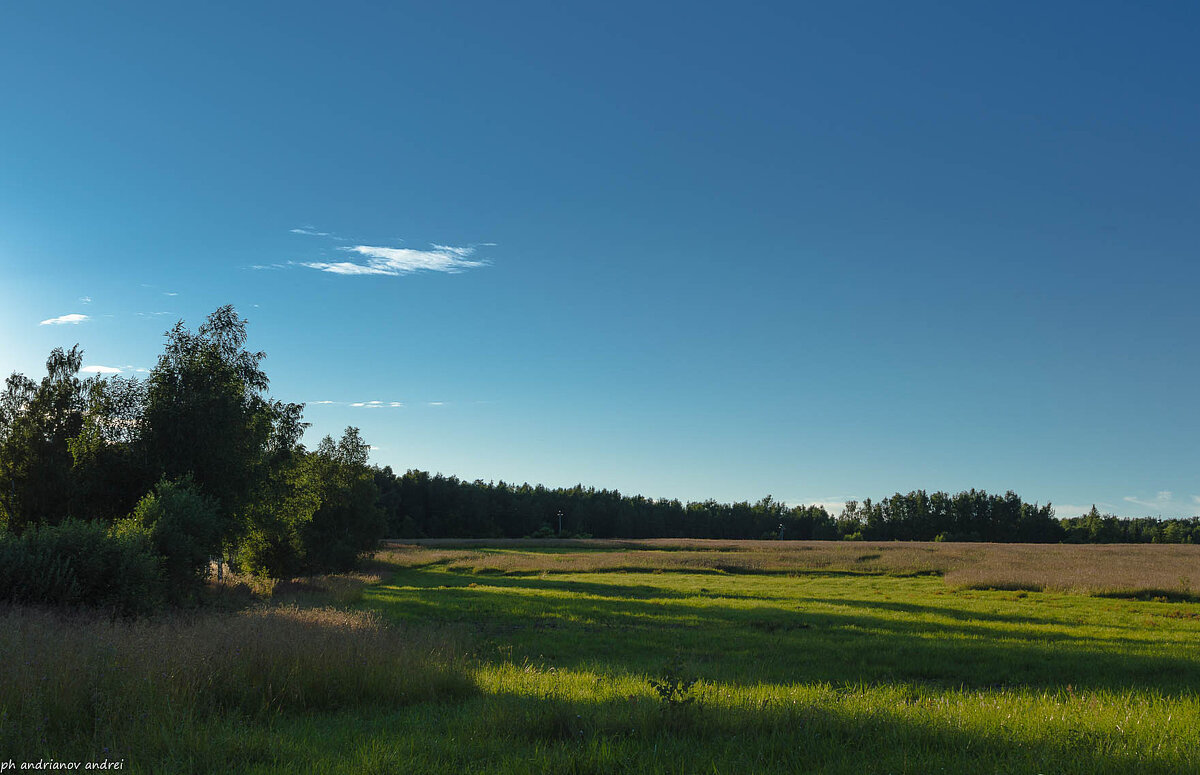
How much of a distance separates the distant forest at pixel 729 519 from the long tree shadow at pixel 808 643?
12704cm

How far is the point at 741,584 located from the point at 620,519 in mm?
137049

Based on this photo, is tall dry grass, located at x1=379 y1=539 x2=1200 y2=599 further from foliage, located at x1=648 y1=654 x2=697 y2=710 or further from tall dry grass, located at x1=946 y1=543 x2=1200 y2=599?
foliage, located at x1=648 y1=654 x2=697 y2=710

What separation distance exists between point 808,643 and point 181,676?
56.3 feet

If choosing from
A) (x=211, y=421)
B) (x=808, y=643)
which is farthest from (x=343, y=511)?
(x=808, y=643)

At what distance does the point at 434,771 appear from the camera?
631cm

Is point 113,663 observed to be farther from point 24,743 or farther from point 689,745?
point 689,745

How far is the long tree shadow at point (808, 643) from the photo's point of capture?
1597 centimetres

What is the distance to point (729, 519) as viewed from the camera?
188 meters

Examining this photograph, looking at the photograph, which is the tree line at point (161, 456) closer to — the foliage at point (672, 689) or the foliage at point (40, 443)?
the foliage at point (40, 443)

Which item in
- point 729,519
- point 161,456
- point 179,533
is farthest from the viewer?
point 729,519

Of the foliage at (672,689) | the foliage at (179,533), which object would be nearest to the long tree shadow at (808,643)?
the foliage at (672,689)

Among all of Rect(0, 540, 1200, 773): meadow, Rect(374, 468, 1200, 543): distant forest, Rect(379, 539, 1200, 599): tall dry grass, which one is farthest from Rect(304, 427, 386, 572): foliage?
Rect(374, 468, 1200, 543): distant forest

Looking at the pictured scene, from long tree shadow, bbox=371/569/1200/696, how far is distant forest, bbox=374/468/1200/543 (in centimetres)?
12704

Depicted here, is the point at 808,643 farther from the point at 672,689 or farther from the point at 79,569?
the point at 79,569
